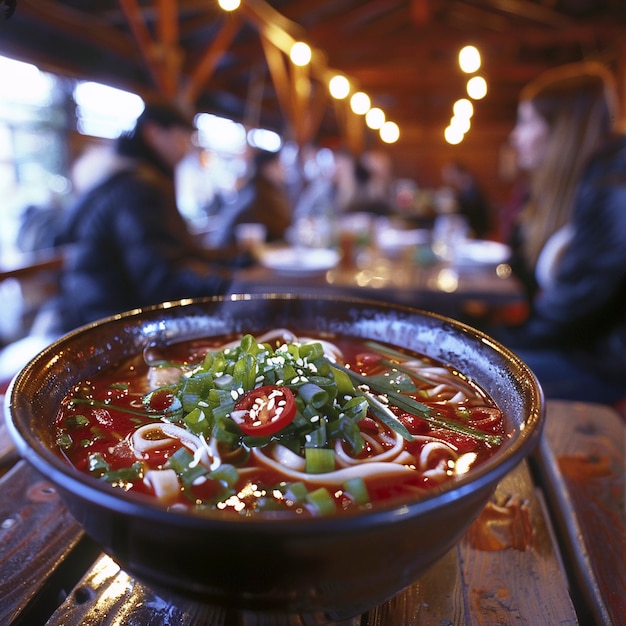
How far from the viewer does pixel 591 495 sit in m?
1.50

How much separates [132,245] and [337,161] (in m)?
8.42

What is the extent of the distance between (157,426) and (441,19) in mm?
14107

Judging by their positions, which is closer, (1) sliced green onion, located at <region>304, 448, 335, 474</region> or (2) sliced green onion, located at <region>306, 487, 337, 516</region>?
(2) sliced green onion, located at <region>306, 487, 337, 516</region>

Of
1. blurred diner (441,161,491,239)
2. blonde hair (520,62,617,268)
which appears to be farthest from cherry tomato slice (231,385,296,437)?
blurred diner (441,161,491,239)

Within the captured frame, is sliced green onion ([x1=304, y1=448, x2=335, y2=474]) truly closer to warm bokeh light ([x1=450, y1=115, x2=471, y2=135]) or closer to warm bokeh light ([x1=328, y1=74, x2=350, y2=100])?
warm bokeh light ([x1=328, y1=74, x2=350, y2=100])

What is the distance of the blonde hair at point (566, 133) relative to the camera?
14.4 ft

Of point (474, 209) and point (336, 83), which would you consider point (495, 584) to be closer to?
point (336, 83)

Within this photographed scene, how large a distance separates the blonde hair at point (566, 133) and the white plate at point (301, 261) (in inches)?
82.5

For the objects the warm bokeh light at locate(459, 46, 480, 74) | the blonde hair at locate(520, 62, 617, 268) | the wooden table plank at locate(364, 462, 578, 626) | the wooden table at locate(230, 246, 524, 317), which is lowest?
the wooden table at locate(230, 246, 524, 317)

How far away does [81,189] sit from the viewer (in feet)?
14.4

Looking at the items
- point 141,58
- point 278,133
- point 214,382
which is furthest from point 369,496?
point 278,133

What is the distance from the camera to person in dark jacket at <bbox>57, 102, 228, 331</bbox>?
3.94 m

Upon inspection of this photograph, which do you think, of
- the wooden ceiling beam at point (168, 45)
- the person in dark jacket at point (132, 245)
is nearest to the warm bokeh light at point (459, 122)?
the wooden ceiling beam at point (168, 45)

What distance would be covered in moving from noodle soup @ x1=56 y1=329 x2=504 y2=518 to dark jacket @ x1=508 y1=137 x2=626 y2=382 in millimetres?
2667
